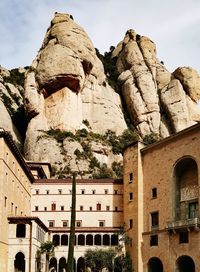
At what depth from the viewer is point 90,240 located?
63.3 metres

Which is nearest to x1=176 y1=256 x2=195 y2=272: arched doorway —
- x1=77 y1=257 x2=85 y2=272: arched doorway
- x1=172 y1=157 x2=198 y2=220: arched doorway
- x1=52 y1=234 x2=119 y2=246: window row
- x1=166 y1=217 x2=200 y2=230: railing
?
x1=166 y1=217 x2=200 y2=230: railing

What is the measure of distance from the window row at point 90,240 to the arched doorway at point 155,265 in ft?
24.1

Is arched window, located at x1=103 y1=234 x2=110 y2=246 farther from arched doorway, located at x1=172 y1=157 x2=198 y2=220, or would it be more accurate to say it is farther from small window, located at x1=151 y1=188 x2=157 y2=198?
arched doorway, located at x1=172 y1=157 x2=198 y2=220

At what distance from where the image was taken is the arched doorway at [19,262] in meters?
50.1

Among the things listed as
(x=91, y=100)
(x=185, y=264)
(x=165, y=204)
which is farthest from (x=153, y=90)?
(x=185, y=264)

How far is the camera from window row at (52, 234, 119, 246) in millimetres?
62594

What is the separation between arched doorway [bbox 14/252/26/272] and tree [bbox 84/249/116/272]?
9.39m

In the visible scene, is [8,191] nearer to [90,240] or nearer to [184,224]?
[90,240]

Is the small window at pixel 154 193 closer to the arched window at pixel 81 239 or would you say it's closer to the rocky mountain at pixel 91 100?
the arched window at pixel 81 239

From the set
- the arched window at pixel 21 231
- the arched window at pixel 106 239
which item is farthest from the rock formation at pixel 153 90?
the arched window at pixel 21 231

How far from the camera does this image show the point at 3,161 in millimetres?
47344

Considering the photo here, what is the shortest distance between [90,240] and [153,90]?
6184cm

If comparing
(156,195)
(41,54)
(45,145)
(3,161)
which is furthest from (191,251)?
(41,54)

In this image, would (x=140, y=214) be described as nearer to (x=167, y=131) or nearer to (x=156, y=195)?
(x=156, y=195)
